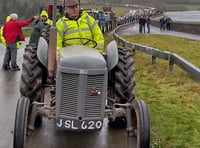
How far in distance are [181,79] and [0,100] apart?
4940mm

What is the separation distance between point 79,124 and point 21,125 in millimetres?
719

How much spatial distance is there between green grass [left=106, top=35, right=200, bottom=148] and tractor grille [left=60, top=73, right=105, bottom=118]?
4.36 ft

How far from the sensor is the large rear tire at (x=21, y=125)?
590cm

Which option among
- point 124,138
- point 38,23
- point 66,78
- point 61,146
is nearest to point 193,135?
point 124,138

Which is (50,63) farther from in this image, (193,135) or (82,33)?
(193,135)

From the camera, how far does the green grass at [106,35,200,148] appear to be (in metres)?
7.39

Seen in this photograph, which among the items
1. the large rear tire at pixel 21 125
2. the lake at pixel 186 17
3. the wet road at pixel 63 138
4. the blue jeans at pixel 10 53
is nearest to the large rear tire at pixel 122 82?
the wet road at pixel 63 138

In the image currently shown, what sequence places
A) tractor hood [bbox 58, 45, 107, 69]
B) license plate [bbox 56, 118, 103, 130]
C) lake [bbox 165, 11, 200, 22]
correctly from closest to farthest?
tractor hood [bbox 58, 45, 107, 69]
license plate [bbox 56, 118, 103, 130]
lake [bbox 165, 11, 200, 22]

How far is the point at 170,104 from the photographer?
32.3 feet

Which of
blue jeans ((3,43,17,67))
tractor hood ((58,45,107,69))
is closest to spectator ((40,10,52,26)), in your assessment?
blue jeans ((3,43,17,67))

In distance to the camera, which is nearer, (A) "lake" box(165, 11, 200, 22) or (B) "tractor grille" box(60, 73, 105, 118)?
(B) "tractor grille" box(60, 73, 105, 118)

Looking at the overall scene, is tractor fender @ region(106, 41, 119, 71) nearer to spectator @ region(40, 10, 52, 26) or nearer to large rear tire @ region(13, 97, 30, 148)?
large rear tire @ region(13, 97, 30, 148)

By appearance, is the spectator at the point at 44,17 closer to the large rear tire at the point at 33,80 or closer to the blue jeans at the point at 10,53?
the blue jeans at the point at 10,53

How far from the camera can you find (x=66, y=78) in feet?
20.0
